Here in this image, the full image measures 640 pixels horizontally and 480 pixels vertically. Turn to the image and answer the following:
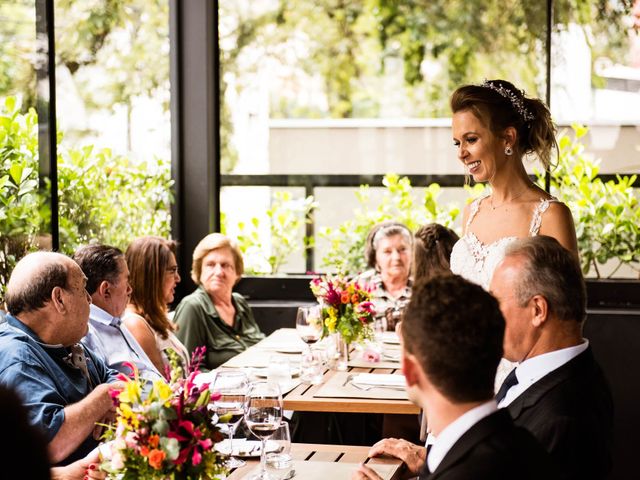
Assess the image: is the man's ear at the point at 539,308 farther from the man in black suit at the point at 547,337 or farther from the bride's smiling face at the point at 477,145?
the bride's smiling face at the point at 477,145

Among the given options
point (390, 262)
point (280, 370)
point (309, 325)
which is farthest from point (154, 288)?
point (390, 262)

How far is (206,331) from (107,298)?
150cm

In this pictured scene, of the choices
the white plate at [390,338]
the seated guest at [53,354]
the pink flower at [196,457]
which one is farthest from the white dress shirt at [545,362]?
the white plate at [390,338]

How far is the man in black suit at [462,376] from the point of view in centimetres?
166

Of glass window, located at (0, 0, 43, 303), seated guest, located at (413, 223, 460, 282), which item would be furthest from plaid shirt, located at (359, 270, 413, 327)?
glass window, located at (0, 0, 43, 303)

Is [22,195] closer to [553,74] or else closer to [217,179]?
[217,179]

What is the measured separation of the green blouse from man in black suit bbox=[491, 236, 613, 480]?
2901mm

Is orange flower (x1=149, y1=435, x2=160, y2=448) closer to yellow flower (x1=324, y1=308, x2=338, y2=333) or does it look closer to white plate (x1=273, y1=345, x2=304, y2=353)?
yellow flower (x1=324, y1=308, x2=338, y2=333)

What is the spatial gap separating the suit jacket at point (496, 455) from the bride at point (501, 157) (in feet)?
6.09

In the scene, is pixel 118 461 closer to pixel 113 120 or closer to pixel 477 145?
pixel 477 145

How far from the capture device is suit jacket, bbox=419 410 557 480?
5.37 ft

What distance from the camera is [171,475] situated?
199 centimetres

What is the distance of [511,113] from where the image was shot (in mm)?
3625

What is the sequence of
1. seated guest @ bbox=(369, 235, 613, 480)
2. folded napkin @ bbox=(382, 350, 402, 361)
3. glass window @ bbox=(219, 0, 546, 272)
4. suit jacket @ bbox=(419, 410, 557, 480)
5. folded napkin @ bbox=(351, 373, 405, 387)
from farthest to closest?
glass window @ bbox=(219, 0, 546, 272) → folded napkin @ bbox=(382, 350, 402, 361) → folded napkin @ bbox=(351, 373, 405, 387) → seated guest @ bbox=(369, 235, 613, 480) → suit jacket @ bbox=(419, 410, 557, 480)
